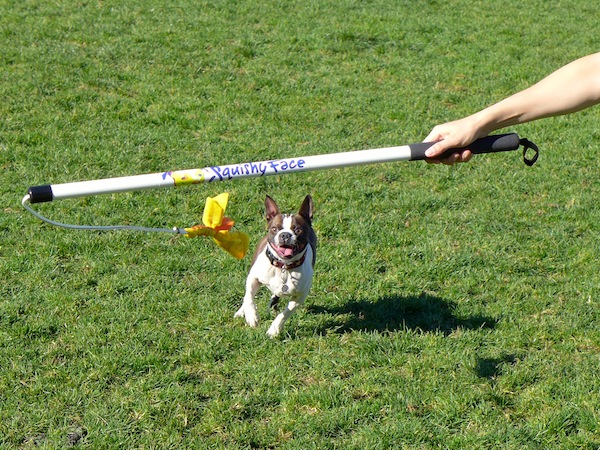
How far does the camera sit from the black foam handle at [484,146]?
376cm

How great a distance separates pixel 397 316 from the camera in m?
6.07

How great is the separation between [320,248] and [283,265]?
4.66 feet

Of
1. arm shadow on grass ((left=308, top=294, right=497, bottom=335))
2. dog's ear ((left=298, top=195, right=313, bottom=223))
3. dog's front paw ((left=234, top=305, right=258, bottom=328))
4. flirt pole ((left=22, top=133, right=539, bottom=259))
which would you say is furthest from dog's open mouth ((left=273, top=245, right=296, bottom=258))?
flirt pole ((left=22, top=133, right=539, bottom=259))

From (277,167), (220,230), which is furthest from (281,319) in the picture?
(277,167)

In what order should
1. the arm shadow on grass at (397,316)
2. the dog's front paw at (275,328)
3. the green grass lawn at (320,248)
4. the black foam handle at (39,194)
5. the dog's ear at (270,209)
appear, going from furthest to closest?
the arm shadow on grass at (397,316) → the dog's ear at (270,209) → the dog's front paw at (275,328) → the green grass lawn at (320,248) → the black foam handle at (39,194)

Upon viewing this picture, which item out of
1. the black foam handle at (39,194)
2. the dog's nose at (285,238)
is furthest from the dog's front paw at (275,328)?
the black foam handle at (39,194)

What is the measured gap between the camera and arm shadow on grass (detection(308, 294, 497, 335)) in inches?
232

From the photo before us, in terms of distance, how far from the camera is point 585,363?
5.54m

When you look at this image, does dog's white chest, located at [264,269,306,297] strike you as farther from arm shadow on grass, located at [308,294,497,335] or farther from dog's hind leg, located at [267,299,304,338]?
arm shadow on grass, located at [308,294,497,335]

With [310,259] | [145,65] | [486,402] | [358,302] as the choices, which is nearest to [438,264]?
[358,302]

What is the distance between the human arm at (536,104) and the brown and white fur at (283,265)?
1757 millimetres

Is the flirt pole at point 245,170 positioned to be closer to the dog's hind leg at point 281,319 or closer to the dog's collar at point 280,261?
the dog's collar at point 280,261

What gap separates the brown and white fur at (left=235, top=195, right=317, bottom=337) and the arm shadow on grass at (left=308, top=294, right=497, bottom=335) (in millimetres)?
345

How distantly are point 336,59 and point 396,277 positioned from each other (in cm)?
525
